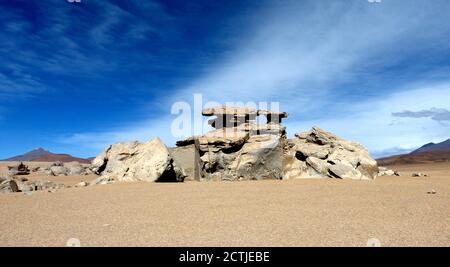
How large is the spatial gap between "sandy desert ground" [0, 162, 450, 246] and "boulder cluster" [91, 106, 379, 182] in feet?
17.0

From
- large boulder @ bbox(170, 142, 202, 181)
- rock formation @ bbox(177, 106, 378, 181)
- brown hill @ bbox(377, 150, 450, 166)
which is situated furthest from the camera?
brown hill @ bbox(377, 150, 450, 166)

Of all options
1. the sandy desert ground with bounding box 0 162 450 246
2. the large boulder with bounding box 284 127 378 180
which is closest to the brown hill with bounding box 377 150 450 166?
the large boulder with bounding box 284 127 378 180

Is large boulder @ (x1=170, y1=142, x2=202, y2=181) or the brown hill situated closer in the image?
large boulder @ (x1=170, y1=142, x2=202, y2=181)

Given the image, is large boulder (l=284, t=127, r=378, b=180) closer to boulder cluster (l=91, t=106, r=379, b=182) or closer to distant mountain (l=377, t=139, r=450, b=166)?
boulder cluster (l=91, t=106, r=379, b=182)

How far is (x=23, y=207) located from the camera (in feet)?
25.4

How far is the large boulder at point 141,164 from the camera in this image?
13.7 m

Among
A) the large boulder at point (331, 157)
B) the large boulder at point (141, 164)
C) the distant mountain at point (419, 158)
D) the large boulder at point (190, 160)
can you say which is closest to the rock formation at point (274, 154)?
the large boulder at point (331, 157)

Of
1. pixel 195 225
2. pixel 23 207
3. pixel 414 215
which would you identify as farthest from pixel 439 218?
pixel 23 207

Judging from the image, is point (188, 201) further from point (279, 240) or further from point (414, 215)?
point (414, 215)

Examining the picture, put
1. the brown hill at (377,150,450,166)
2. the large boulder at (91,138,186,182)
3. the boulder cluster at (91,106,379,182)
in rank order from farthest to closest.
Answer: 1. the brown hill at (377,150,450,166)
2. the boulder cluster at (91,106,379,182)
3. the large boulder at (91,138,186,182)

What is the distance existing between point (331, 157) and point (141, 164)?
8.13m

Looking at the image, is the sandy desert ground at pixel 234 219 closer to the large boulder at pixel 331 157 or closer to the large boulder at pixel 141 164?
the large boulder at pixel 141 164

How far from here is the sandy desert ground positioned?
4727mm
